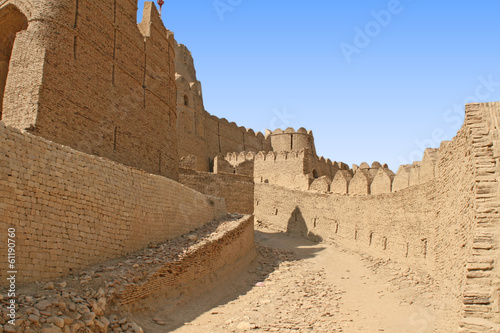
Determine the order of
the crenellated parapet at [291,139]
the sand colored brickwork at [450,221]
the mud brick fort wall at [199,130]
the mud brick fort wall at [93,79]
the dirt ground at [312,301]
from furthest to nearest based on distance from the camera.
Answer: the crenellated parapet at [291,139] → the mud brick fort wall at [199,130] → the mud brick fort wall at [93,79] → the dirt ground at [312,301] → the sand colored brickwork at [450,221]

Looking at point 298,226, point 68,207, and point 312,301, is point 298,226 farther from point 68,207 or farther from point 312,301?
point 68,207

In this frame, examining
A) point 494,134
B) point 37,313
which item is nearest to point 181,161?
point 37,313

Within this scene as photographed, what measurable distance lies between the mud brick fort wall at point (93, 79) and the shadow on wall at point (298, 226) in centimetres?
678

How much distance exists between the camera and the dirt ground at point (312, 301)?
403 inches

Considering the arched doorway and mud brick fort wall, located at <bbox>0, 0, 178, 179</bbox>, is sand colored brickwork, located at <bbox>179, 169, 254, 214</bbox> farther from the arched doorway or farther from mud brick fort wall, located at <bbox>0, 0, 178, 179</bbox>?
the arched doorway

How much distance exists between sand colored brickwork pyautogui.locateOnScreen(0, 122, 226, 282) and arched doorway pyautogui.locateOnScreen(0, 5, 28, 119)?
6.33 meters

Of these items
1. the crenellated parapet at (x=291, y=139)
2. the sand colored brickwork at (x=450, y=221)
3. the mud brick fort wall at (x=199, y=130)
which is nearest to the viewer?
the sand colored brickwork at (x=450, y=221)

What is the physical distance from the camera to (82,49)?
12.9m

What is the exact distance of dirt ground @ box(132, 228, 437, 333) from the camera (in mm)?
10242

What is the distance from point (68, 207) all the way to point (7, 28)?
323 inches

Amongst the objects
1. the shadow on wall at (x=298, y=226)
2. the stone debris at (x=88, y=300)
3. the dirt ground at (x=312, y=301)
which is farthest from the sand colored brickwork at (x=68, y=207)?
the shadow on wall at (x=298, y=226)

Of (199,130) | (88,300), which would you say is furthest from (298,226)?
(88,300)

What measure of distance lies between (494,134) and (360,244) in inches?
438

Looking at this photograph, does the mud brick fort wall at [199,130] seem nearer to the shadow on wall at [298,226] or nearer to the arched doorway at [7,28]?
the shadow on wall at [298,226]
